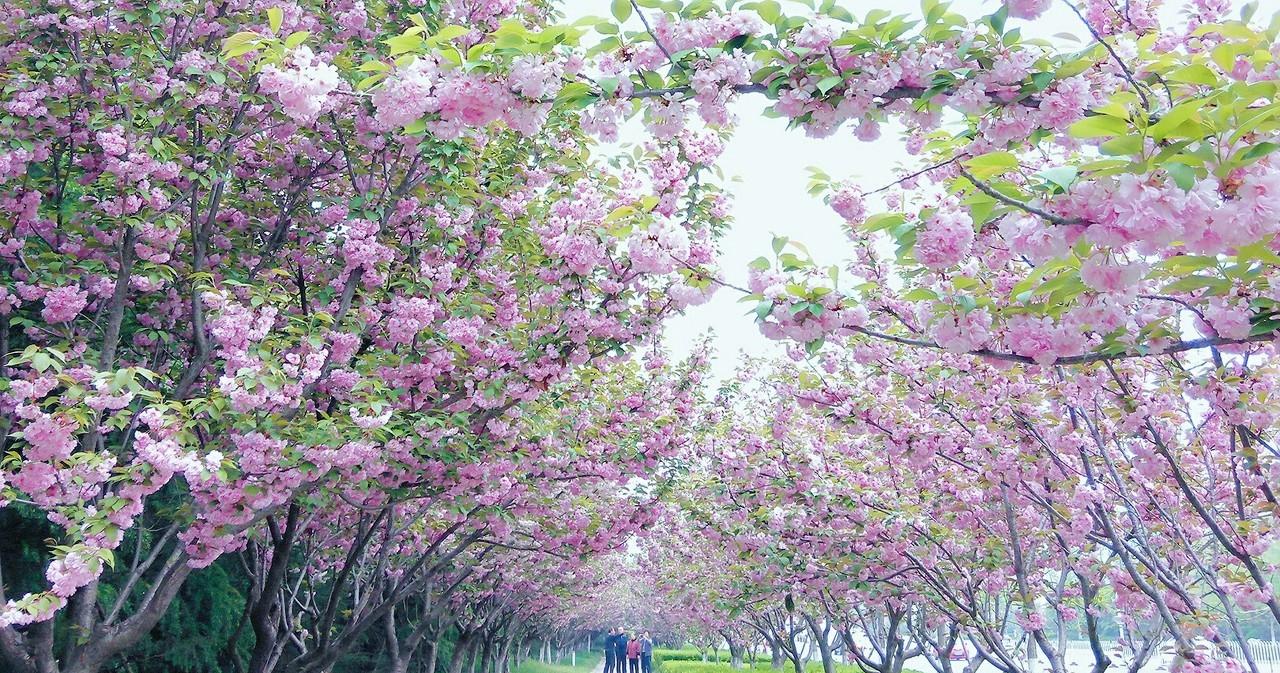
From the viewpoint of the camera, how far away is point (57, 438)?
3.99 metres

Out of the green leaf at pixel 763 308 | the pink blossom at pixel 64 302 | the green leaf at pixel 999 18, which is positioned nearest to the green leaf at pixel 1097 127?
the green leaf at pixel 999 18

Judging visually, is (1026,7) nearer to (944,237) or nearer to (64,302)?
(944,237)

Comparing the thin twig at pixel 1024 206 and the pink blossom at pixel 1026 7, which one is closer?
the thin twig at pixel 1024 206

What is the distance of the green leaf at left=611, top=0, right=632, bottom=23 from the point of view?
266 centimetres

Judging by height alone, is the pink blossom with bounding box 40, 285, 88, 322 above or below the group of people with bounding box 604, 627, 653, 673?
above

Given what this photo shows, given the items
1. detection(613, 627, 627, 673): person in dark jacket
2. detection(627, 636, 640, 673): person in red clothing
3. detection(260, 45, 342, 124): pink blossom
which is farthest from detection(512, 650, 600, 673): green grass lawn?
detection(260, 45, 342, 124): pink blossom

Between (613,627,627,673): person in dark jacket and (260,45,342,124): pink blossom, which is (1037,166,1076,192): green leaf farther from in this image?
(613,627,627,673): person in dark jacket

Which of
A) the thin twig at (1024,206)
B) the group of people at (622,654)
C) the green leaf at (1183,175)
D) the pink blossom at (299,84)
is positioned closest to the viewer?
the green leaf at (1183,175)

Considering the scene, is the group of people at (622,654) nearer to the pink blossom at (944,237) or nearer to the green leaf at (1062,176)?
the pink blossom at (944,237)

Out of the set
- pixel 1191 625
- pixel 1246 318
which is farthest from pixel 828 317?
pixel 1191 625

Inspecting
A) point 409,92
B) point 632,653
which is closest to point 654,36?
point 409,92

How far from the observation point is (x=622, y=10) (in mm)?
2674

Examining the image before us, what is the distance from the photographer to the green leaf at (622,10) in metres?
2.66

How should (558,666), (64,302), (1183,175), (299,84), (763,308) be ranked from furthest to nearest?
(558,666) < (64,302) < (299,84) < (763,308) < (1183,175)
